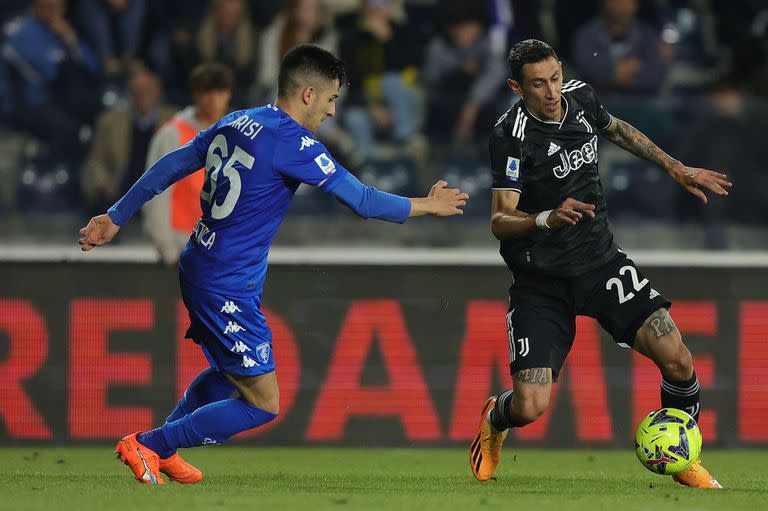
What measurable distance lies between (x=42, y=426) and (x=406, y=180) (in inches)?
117

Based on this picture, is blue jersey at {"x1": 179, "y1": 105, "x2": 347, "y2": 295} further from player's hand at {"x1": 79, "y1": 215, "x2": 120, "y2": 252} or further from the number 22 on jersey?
player's hand at {"x1": 79, "y1": 215, "x2": 120, "y2": 252}

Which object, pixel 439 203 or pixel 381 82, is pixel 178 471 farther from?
pixel 381 82

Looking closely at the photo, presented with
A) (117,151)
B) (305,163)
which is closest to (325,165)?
(305,163)

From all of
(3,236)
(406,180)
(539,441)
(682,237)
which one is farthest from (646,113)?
(3,236)

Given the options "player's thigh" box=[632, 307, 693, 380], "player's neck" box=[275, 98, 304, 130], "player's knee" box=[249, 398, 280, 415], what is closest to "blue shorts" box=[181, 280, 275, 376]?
"player's knee" box=[249, 398, 280, 415]

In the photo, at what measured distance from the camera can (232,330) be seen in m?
6.35

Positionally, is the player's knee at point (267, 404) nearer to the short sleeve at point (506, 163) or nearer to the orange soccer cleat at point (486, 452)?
the orange soccer cleat at point (486, 452)

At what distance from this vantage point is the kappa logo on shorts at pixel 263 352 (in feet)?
21.0

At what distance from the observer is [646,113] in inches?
383

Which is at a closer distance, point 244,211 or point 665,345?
point 244,211

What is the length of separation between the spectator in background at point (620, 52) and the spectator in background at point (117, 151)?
3.30m

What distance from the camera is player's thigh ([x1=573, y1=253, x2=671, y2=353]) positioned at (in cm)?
683

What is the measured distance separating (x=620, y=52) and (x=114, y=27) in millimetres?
3961

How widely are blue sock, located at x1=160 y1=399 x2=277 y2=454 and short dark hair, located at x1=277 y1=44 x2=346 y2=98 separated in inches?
57.9
